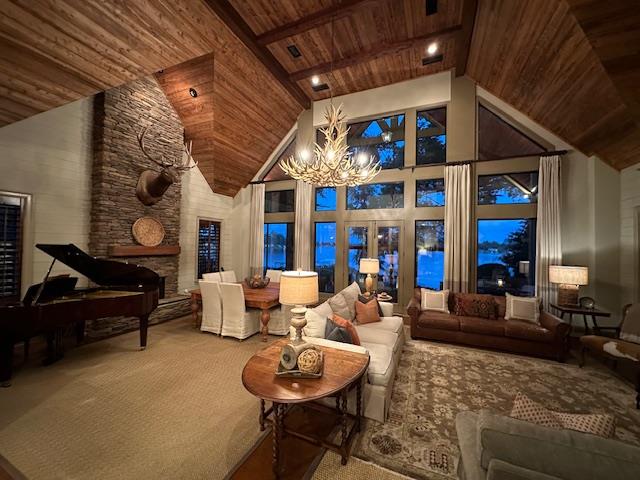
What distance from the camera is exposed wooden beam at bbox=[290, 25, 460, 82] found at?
4395mm

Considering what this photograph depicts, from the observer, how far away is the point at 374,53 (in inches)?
190

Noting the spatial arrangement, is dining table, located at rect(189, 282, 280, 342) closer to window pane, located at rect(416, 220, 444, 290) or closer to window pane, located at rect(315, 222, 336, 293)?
window pane, located at rect(315, 222, 336, 293)

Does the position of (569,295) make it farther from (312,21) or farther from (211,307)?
(312,21)

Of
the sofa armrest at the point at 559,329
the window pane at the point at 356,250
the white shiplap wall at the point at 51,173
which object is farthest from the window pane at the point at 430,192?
the white shiplap wall at the point at 51,173

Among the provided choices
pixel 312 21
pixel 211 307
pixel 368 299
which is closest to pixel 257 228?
pixel 211 307

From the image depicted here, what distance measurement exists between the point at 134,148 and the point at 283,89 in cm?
341

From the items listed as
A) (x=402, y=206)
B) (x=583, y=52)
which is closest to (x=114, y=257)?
(x=402, y=206)

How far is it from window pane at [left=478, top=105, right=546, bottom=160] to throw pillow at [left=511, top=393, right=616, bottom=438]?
525 cm

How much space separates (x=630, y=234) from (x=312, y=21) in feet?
20.1

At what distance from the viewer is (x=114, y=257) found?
451 centimetres

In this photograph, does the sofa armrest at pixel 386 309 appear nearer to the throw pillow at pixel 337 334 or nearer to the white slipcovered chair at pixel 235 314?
the throw pillow at pixel 337 334

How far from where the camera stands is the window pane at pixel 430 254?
5.68m

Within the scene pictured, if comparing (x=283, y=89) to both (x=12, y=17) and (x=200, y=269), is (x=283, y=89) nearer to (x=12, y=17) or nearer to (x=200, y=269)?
(x=12, y=17)

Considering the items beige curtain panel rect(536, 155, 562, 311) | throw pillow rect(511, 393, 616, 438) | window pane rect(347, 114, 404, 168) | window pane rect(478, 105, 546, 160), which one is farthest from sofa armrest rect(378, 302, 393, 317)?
window pane rect(478, 105, 546, 160)
